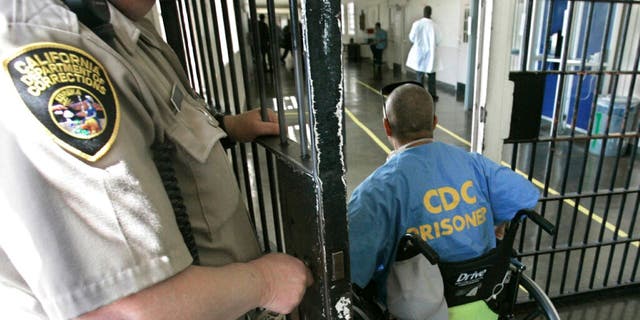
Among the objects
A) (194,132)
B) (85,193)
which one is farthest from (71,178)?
(194,132)

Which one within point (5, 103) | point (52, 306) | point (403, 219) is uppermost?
point (5, 103)

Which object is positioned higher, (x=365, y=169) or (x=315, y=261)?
(x=315, y=261)

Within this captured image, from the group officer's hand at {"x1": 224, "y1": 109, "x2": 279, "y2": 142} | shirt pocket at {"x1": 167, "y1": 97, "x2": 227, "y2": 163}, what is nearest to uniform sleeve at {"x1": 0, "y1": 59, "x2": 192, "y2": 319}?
shirt pocket at {"x1": 167, "y1": 97, "x2": 227, "y2": 163}

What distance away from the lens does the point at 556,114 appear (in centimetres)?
166

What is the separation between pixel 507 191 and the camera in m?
1.31

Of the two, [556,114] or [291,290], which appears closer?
[291,290]

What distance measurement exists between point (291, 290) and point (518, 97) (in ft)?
4.81

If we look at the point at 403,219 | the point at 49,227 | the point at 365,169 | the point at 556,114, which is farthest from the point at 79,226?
the point at 365,169

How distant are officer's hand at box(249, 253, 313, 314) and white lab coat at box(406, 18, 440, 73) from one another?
699 centimetres

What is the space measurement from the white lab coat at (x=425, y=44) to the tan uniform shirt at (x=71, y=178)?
7.10 metres

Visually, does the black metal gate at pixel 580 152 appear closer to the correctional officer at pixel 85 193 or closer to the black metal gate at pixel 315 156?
the black metal gate at pixel 315 156

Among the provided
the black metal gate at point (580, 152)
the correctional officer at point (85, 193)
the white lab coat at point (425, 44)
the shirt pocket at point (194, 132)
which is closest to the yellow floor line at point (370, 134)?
the black metal gate at point (580, 152)

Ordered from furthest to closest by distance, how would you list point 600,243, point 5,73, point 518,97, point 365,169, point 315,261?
point 365,169 → point 600,243 → point 518,97 → point 315,261 → point 5,73

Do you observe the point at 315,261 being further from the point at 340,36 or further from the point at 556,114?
the point at 556,114
